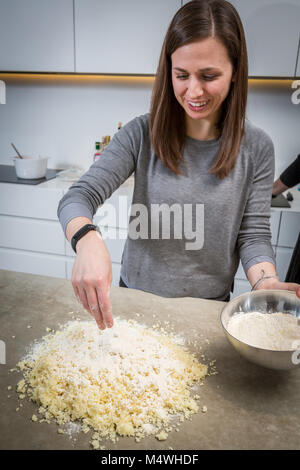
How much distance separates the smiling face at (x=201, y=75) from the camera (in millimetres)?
932

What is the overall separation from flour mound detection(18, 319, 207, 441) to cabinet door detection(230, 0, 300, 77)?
5.55 ft

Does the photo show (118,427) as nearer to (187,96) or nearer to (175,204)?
(175,204)

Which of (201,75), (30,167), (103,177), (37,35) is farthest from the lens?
(30,167)

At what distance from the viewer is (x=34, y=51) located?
7.63ft

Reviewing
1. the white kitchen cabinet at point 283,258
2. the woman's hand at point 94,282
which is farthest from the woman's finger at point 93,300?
the white kitchen cabinet at point 283,258

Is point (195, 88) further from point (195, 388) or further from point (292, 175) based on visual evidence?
point (292, 175)

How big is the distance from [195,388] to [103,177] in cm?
61

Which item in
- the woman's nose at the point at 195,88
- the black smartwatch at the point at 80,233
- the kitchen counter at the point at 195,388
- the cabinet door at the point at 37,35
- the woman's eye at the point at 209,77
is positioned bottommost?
the kitchen counter at the point at 195,388

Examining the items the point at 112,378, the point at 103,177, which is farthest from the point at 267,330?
the point at 103,177

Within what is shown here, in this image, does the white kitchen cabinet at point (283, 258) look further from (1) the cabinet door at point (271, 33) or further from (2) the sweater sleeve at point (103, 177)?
(2) the sweater sleeve at point (103, 177)

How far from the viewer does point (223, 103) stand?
3.66ft

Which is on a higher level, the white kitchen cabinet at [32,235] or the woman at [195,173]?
the woman at [195,173]
